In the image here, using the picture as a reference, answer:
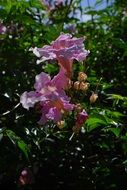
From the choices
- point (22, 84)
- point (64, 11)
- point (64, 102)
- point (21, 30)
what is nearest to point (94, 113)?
point (64, 102)

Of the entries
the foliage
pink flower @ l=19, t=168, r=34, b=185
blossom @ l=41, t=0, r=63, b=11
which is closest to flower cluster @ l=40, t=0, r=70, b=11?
blossom @ l=41, t=0, r=63, b=11

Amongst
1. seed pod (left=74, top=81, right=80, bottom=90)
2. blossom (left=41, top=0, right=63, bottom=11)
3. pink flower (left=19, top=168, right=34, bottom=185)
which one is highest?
blossom (left=41, top=0, right=63, bottom=11)

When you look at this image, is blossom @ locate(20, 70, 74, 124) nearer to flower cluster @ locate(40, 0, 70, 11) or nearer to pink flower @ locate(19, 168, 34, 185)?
pink flower @ locate(19, 168, 34, 185)

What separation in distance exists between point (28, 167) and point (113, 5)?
223cm

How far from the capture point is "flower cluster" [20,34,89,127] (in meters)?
2.03

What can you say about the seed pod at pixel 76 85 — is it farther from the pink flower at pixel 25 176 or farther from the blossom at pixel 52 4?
the blossom at pixel 52 4

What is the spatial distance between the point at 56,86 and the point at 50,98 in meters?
0.06

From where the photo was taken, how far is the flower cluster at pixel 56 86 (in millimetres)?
2033

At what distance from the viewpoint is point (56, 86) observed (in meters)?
2.07

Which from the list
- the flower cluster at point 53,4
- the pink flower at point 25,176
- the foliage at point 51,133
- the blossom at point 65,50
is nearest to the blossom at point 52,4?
the flower cluster at point 53,4

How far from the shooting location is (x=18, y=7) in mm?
3188

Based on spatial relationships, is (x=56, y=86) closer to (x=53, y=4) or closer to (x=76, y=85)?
(x=76, y=85)

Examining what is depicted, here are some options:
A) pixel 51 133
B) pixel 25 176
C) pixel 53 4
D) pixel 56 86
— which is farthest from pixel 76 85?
pixel 53 4

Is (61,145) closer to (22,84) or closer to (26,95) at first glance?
(22,84)
